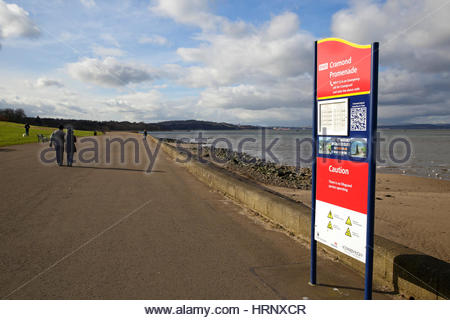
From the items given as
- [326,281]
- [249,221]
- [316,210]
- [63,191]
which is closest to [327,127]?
[316,210]

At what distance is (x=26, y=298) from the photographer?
3.89 m

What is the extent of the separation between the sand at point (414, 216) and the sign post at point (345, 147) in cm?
325

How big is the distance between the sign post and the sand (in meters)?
3.25

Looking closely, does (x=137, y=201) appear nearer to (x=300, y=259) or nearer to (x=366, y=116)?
(x=300, y=259)

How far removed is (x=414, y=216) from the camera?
9.34 metres

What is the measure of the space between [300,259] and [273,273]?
0.69 meters

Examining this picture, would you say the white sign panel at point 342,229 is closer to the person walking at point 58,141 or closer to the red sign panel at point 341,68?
the red sign panel at point 341,68

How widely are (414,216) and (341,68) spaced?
7237mm

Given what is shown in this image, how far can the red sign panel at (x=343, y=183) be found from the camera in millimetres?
3504

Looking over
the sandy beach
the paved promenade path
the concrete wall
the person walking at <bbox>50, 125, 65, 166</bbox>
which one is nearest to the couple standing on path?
the person walking at <bbox>50, 125, 65, 166</bbox>

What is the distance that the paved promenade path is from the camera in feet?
13.5

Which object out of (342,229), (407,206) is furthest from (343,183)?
(407,206)

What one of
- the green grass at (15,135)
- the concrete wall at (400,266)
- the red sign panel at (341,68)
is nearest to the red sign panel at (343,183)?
the red sign panel at (341,68)

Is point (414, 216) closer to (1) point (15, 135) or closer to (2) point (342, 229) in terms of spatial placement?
(2) point (342, 229)
